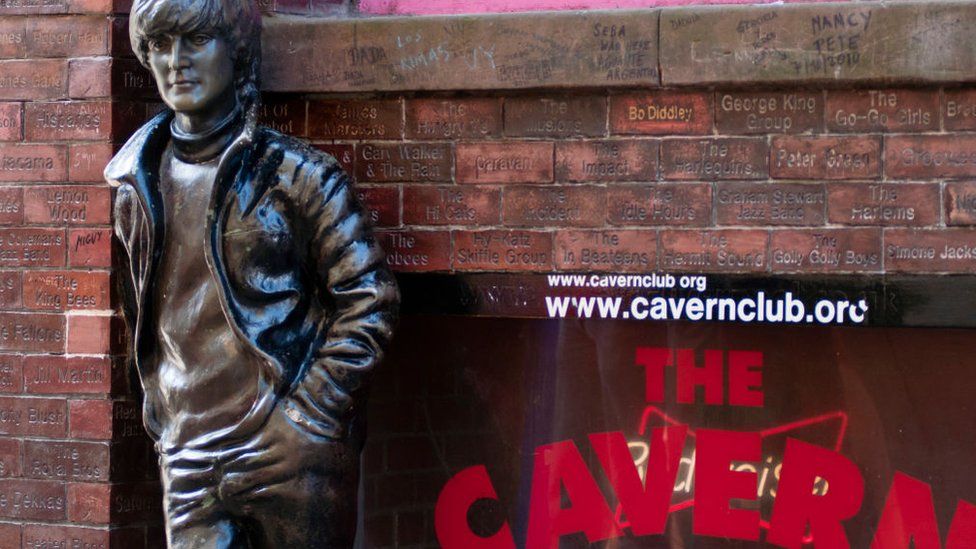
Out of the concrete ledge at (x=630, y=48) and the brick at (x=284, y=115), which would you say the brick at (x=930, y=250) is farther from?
the brick at (x=284, y=115)

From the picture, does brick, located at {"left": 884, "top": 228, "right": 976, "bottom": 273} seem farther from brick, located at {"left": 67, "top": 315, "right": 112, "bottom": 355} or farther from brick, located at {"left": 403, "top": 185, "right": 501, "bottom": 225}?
brick, located at {"left": 67, "top": 315, "right": 112, "bottom": 355}

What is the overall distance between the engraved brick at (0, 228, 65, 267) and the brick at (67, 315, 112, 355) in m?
0.20

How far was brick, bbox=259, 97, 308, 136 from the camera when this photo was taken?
492 centimetres

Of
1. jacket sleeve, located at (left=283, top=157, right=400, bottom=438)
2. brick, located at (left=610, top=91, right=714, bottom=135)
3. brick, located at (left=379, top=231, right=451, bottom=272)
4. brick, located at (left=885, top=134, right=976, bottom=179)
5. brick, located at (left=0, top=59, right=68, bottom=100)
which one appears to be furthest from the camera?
brick, located at (left=0, top=59, right=68, bottom=100)

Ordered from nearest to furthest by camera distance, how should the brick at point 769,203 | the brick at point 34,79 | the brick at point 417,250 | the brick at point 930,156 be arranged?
1. the brick at point 930,156
2. the brick at point 769,203
3. the brick at point 417,250
4. the brick at point 34,79

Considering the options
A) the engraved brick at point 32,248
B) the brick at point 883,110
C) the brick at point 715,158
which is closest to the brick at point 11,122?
the engraved brick at point 32,248

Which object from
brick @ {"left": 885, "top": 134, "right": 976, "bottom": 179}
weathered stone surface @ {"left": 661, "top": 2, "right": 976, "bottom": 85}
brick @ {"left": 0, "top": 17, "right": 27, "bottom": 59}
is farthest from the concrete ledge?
brick @ {"left": 0, "top": 17, "right": 27, "bottom": 59}

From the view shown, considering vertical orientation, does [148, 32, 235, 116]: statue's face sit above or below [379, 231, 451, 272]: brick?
above

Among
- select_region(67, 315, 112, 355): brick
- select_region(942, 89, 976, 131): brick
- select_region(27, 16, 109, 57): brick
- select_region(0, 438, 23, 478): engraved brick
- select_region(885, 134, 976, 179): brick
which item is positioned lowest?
select_region(0, 438, 23, 478): engraved brick

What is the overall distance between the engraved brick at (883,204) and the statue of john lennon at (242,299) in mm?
1308

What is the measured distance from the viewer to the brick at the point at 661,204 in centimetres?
452

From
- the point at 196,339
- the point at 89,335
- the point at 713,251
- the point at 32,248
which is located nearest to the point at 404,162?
the point at 196,339

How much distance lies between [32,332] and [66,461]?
1.42 ft

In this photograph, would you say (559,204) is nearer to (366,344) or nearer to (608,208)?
(608,208)
